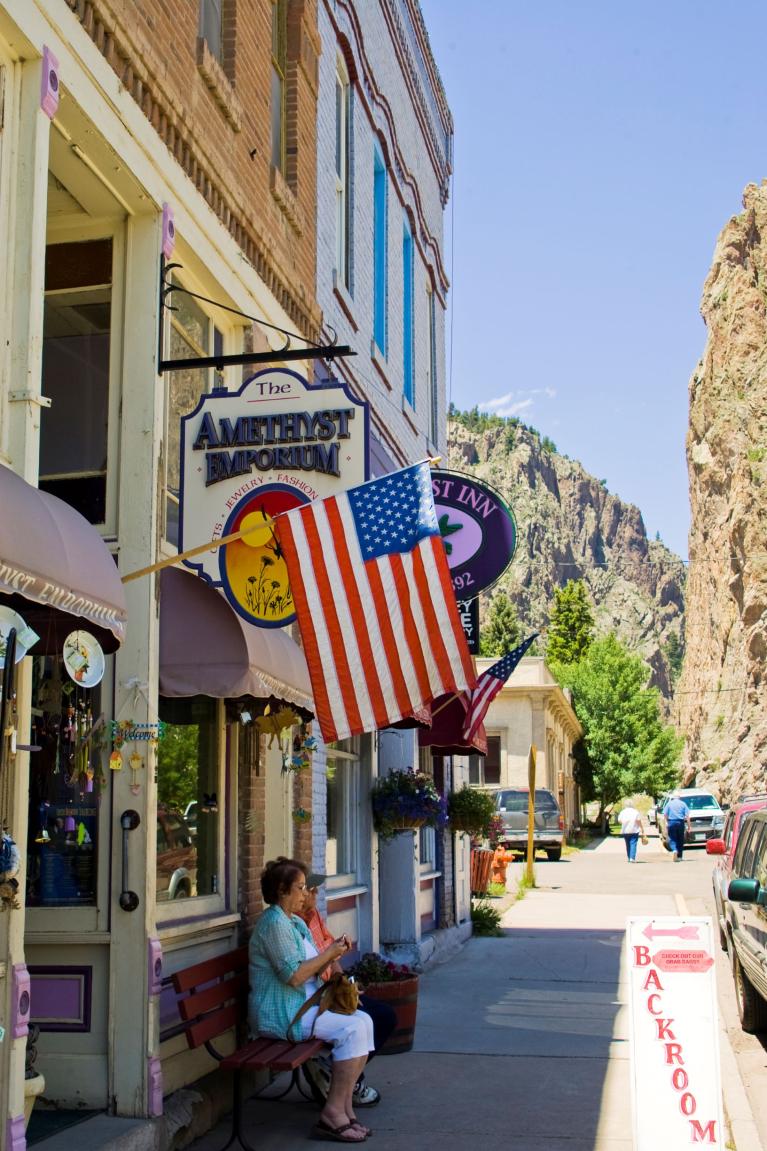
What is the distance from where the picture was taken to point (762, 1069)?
8.68 m

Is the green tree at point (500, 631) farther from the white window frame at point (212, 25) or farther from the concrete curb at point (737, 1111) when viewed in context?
the white window frame at point (212, 25)

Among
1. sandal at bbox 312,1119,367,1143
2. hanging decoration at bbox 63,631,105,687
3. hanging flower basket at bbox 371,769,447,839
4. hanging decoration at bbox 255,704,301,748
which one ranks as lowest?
sandal at bbox 312,1119,367,1143

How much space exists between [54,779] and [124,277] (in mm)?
2776

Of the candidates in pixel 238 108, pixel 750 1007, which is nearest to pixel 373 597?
pixel 238 108

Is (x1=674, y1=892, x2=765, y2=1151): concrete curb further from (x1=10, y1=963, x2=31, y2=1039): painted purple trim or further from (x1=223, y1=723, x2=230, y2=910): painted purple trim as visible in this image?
(x1=10, y1=963, x2=31, y2=1039): painted purple trim

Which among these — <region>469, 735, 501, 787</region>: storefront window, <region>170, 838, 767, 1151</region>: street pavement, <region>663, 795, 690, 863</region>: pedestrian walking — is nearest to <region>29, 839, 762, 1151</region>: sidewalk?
<region>170, 838, 767, 1151</region>: street pavement

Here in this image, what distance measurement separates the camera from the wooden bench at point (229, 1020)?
6.16 meters

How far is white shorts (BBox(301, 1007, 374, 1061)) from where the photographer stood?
6488mm

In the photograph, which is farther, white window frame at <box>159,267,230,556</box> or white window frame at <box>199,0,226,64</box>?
white window frame at <box>199,0,226,64</box>

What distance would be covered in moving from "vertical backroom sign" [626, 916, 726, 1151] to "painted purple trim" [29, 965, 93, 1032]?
2668mm

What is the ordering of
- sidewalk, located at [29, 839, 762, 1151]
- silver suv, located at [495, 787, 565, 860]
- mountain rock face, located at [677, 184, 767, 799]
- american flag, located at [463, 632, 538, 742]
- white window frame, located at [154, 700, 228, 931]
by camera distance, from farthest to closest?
mountain rock face, located at [677, 184, 767, 799] < silver suv, located at [495, 787, 565, 860] < american flag, located at [463, 632, 538, 742] < white window frame, located at [154, 700, 228, 931] < sidewalk, located at [29, 839, 762, 1151]

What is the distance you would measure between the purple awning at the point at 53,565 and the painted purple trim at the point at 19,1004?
1.31 m

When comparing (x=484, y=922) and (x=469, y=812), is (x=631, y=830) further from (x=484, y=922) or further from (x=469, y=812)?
(x=469, y=812)

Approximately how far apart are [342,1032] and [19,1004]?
2.26m
